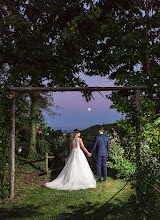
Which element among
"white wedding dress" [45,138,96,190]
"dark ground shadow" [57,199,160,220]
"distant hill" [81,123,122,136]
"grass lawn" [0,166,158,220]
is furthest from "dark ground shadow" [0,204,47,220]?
"distant hill" [81,123,122,136]

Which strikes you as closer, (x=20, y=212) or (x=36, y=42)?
(x=20, y=212)

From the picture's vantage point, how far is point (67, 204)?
7727 millimetres

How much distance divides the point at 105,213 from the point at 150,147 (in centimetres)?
252

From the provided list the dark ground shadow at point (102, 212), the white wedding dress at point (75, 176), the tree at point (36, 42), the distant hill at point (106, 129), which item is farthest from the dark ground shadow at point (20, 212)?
the distant hill at point (106, 129)

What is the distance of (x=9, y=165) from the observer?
8.18 metres

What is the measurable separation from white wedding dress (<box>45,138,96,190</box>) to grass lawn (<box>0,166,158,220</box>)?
36 centimetres

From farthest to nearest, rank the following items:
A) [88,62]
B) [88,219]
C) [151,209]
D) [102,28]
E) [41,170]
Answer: [88,62]
[41,170]
[102,28]
[88,219]
[151,209]

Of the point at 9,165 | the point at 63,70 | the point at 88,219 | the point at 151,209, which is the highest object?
the point at 63,70

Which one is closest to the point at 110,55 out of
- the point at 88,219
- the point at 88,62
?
the point at 88,62

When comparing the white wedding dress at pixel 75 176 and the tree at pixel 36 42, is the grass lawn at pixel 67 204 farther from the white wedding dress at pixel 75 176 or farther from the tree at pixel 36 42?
the tree at pixel 36 42

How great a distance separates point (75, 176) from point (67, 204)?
2252 mm

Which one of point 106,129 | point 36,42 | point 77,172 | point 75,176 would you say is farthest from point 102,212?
point 106,129

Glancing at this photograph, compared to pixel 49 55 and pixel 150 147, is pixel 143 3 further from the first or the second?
pixel 150 147

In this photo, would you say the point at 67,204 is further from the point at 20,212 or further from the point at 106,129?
the point at 106,129
